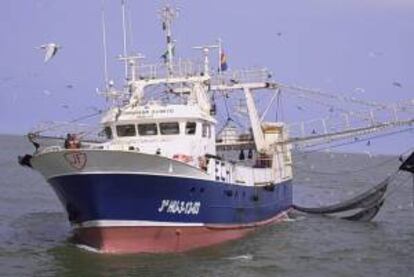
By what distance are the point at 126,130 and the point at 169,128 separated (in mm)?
1597

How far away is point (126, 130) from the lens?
2659 cm

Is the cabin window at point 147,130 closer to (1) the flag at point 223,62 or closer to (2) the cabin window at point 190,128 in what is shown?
(2) the cabin window at point 190,128

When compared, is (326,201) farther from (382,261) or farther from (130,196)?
(130,196)

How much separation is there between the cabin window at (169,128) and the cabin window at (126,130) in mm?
1071

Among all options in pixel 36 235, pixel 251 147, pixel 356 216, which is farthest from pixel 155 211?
pixel 356 216

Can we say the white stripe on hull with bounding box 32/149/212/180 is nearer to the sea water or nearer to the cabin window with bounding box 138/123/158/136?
the sea water

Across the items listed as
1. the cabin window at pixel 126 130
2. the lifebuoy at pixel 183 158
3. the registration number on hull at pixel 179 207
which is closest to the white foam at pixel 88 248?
the registration number on hull at pixel 179 207

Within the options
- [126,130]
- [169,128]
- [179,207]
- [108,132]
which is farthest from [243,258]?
[108,132]

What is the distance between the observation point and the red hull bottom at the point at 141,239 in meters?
23.2

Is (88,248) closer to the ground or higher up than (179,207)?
closer to the ground

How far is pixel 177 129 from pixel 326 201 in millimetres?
28432

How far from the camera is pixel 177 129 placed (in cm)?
2630

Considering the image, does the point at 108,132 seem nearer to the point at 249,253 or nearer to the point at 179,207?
the point at 179,207

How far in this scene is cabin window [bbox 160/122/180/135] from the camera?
26.3 m
